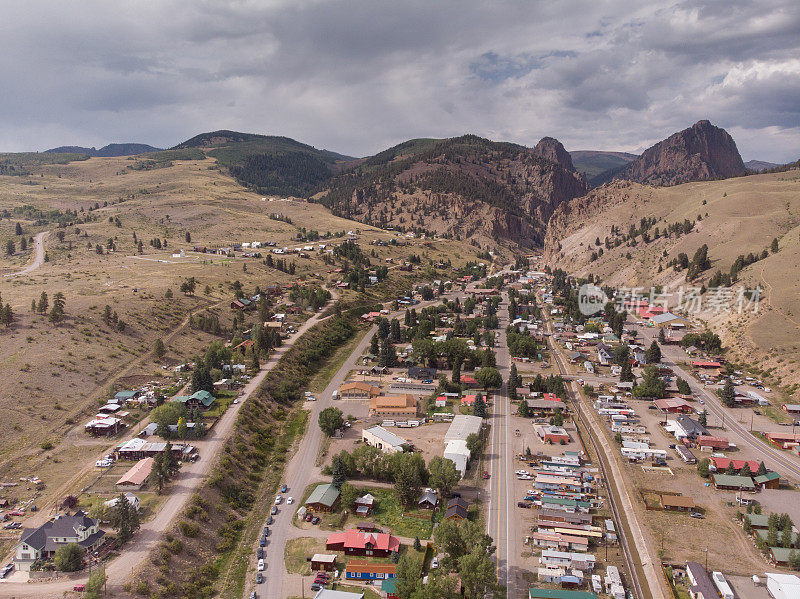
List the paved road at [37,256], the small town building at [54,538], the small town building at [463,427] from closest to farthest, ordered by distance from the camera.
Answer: the small town building at [54,538] < the small town building at [463,427] < the paved road at [37,256]

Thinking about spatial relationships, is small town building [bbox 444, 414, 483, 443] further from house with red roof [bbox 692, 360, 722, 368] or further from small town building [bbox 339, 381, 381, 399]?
house with red roof [bbox 692, 360, 722, 368]

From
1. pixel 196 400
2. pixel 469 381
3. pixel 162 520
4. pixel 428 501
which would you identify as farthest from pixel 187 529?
pixel 469 381

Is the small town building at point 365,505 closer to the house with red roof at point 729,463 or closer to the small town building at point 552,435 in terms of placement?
the small town building at point 552,435

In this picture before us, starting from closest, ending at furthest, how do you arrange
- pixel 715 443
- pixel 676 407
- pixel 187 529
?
pixel 187 529 → pixel 715 443 → pixel 676 407

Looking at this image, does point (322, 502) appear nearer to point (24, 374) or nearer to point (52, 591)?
point (52, 591)

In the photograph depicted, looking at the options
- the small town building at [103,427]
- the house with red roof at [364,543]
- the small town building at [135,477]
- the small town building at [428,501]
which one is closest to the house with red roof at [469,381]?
the small town building at [428,501]

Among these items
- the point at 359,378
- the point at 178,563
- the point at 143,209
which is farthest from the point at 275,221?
the point at 178,563

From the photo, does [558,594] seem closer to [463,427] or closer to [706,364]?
[463,427]
